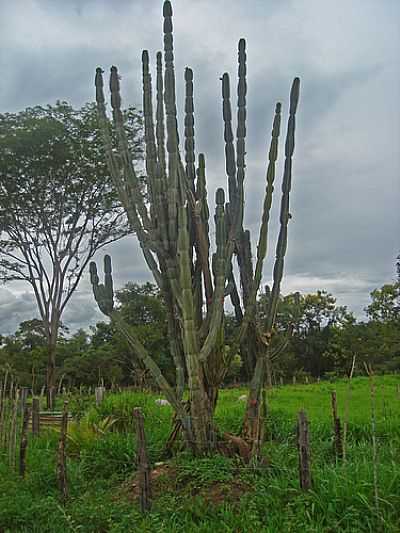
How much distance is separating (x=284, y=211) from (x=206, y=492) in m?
2.73

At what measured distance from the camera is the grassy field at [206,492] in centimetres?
378

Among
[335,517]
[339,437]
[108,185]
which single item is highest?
[108,185]

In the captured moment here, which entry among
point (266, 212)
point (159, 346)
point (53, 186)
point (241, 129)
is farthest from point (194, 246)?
point (159, 346)

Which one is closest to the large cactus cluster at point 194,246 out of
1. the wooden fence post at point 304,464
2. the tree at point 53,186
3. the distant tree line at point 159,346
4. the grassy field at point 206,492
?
the grassy field at point 206,492

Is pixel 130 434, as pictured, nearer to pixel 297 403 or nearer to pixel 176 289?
pixel 176 289

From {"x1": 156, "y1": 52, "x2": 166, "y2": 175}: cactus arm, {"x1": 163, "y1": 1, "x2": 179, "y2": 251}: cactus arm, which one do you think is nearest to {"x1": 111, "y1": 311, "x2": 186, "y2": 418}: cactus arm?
{"x1": 163, "y1": 1, "x2": 179, "y2": 251}: cactus arm

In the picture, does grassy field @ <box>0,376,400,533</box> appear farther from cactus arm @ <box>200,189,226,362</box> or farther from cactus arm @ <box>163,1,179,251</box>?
cactus arm @ <box>163,1,179,251</box>

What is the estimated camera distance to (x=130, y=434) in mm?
6473

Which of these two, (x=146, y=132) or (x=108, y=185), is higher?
(x=108, y=185)

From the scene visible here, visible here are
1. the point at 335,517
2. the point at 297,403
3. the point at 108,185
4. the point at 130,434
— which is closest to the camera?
the point at 335,517

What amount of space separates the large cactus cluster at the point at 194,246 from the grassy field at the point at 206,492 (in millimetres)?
541

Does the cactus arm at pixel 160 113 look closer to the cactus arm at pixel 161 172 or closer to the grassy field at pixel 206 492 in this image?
the cactus arm at pixel 161 172

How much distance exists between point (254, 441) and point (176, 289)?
1.55 meters

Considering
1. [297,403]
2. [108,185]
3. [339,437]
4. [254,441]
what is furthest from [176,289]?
[108,185]
